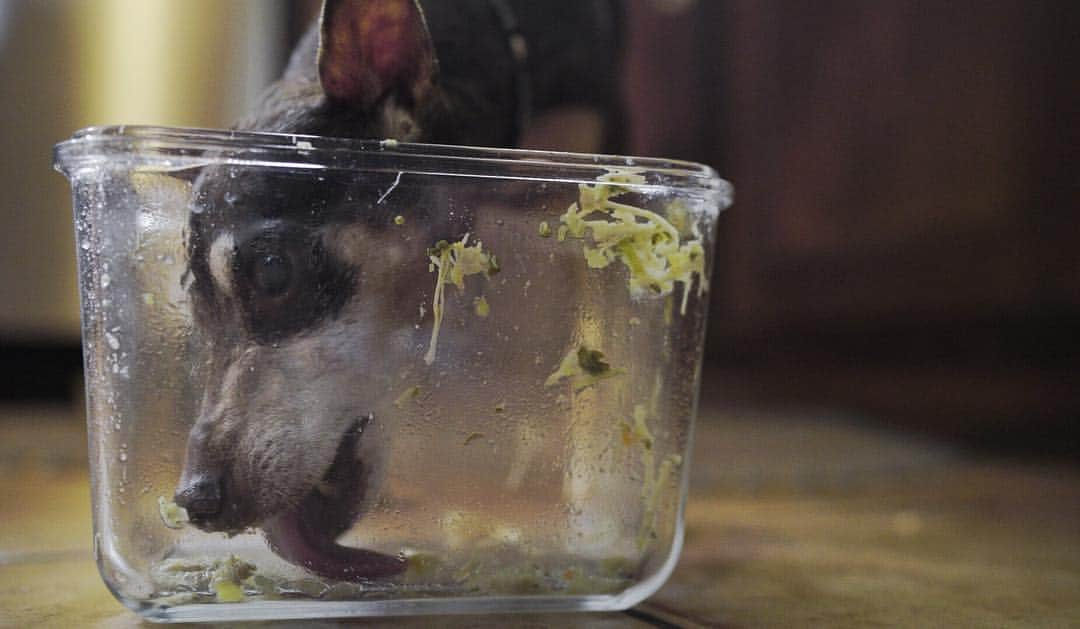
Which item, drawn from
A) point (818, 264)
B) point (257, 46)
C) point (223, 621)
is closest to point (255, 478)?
point (223, 621)

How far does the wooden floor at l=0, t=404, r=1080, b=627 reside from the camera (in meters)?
0.61

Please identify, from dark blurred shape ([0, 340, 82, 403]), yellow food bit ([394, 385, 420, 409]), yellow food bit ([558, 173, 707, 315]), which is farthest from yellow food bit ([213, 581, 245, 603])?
dark blurred shape ([0, 340, 82, 403])

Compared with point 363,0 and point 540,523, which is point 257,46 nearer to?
point 363,0

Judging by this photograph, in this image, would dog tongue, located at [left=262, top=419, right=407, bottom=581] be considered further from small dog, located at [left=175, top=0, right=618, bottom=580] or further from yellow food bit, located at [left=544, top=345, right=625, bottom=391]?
yellow food bit, located at [left=544, top=345, right=625, bottom=391]

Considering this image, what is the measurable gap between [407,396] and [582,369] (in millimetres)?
101

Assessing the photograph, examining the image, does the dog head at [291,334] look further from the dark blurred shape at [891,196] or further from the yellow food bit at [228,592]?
the dark blurred shape at [891,196]

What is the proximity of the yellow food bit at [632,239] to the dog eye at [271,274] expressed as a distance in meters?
0.15

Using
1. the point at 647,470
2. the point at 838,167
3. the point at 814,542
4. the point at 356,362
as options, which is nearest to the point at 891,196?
the point at 838,167

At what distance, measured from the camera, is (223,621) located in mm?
541

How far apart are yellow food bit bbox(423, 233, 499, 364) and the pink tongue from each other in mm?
110

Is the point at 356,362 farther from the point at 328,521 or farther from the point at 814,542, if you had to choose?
the point at 814,542

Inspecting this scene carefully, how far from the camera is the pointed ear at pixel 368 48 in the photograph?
1.98 feet

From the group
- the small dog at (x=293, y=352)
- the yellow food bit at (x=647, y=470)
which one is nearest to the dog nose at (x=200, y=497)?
the small dog at (x=293, y=352)

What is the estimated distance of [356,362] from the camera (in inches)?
20.6
